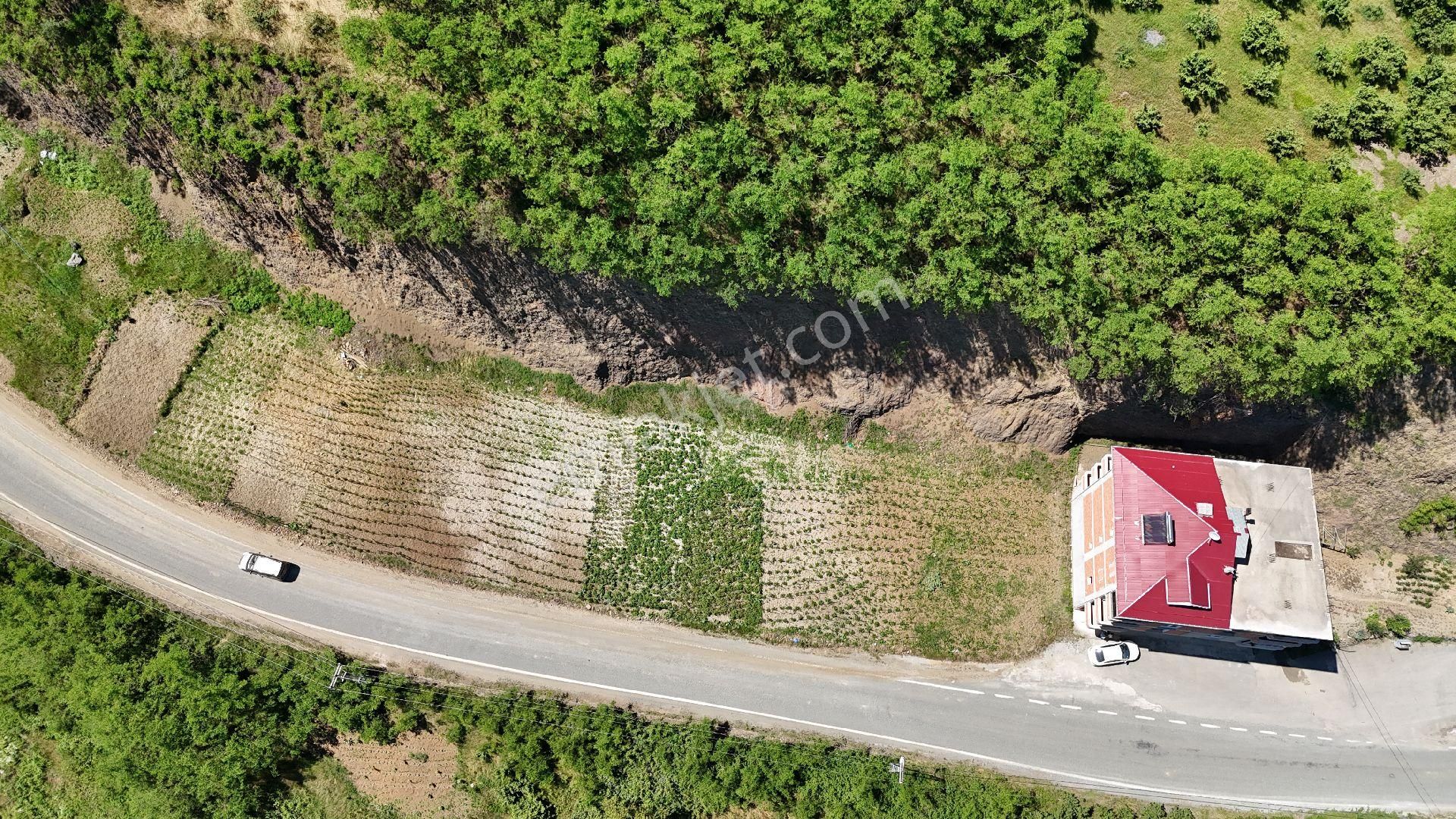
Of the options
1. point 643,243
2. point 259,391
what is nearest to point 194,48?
point 259,391

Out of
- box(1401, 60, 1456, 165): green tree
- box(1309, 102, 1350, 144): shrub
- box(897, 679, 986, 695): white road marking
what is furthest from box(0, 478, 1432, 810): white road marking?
box(1401, 60, 1456, 165): green tree

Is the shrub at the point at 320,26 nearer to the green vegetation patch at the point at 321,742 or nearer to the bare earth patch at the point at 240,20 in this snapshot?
the bare earth patch at the point at 240,20

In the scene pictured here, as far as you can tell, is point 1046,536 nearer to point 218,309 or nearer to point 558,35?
point 558,35

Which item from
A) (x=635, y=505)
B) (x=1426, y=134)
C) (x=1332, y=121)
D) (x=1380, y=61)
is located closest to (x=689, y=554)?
(x=635, y=505)

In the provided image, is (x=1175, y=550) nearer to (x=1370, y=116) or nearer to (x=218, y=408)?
(x=1370, y=116)

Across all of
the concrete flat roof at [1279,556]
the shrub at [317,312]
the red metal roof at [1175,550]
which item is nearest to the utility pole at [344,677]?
the shrub at [317,312]

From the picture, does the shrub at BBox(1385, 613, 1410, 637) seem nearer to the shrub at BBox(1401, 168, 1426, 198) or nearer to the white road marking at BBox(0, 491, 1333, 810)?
the white road marking at BBox(0, 491, 1333, 810)

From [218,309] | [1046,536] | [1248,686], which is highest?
[218,309]
